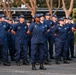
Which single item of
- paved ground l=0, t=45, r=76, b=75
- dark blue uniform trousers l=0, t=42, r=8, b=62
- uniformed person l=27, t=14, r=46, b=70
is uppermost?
uniformed person l=27, t=14, r=46, b=70

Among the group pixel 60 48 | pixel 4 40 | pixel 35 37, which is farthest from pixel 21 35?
pixel 60 48

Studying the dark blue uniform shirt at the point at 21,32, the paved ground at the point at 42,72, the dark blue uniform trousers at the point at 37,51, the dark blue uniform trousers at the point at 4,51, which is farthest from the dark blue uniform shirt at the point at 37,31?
the dark blue uniform trousers at the point at 4,51

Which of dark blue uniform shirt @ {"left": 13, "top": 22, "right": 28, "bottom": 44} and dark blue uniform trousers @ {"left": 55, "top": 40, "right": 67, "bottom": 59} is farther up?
dark blue uniform shirt @ {"left": 13, "top": 22, "right": 28, "bottom": 44}

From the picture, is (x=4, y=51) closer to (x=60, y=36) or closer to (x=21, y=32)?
(x=21, y=32)

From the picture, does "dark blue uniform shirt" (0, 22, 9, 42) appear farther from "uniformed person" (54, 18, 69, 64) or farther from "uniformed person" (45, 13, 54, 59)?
"uniformed person" (54, 18, 69, 64)

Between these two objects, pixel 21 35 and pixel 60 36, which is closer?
pixel 21 35

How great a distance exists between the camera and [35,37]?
41.5 ft

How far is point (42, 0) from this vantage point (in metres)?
57.6

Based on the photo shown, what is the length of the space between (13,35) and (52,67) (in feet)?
8.83

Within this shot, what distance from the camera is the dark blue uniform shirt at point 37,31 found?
1259cm

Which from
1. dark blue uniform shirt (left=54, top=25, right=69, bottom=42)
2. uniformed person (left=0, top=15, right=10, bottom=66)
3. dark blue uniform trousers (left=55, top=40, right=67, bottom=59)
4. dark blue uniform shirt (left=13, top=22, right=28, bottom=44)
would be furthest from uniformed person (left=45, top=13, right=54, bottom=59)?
uniformed person (left=0, top=15, right=10, bottom=66)

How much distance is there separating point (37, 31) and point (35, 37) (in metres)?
0.21

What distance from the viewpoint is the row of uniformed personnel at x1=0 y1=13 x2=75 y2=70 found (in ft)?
41.5

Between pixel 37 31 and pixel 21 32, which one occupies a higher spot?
pixel 37 31
